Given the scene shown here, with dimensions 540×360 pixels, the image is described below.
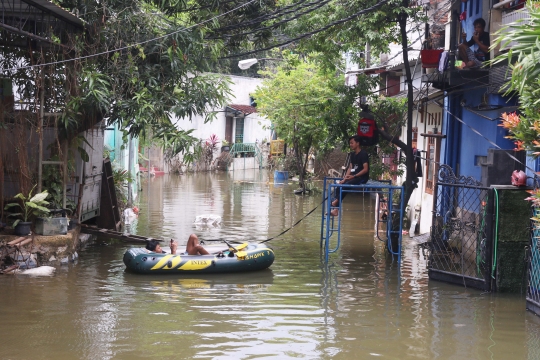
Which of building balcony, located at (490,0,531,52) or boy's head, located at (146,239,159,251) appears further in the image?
boy's head, located at (146,239,159,251)

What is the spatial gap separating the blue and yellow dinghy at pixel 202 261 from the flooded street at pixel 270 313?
0.54ft

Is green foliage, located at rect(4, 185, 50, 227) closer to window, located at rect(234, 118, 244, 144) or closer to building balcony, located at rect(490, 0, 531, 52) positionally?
building balcony, located at rect(490, 0, 531, 52)

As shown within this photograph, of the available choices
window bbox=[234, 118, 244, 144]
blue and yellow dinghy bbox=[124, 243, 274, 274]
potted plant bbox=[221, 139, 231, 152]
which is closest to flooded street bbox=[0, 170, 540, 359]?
blue and yellow dinghy bbox=[124, 243, 274, 274]

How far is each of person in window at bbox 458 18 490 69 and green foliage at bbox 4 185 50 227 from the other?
350 inches

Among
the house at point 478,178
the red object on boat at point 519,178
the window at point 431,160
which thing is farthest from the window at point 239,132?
the red object on boat at point 519,178

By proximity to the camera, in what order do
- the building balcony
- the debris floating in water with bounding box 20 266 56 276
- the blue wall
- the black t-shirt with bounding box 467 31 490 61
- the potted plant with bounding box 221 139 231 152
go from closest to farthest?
the debris floating in water with bounding box 20 266 56 276 < the building balcony < the blue wall < the black t-shirt with bounding box 467 31 490 61 < the potted plant with bounding box 221 139 231 152

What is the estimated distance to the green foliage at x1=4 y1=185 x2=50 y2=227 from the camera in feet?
43.8

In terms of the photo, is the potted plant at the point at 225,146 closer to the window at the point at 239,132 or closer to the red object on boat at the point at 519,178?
the window at the point at 239,132

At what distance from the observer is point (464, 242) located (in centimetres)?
1356

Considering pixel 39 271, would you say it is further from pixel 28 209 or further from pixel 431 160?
pixel 431 160

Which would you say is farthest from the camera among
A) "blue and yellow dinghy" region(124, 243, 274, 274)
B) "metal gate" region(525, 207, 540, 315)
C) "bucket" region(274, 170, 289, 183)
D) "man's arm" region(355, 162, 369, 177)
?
"bucket" region(274, 170, 289, 183)

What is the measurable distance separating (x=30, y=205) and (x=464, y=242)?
323 inches

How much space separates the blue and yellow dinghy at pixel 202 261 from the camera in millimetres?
13328

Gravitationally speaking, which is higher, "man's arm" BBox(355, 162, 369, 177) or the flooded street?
"man's arm" BBox(355, 162, 369, 177)
